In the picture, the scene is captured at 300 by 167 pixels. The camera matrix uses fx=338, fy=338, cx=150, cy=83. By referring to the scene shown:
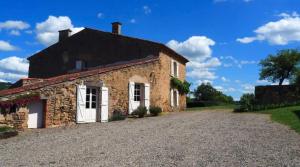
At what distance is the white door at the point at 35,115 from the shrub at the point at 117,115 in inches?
150

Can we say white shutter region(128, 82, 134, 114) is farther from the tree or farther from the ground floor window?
the tree

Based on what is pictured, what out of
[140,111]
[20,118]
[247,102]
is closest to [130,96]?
[140,111]

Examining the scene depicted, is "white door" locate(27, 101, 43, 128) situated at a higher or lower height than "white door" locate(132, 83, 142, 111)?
lower

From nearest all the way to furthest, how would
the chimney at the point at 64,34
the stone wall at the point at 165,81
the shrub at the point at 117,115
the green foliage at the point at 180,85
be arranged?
the shrub at the point at 117,115, the stone wall at the point at 165,81, the green foliage at the point at 180,85, the chimney at the point at 64,34

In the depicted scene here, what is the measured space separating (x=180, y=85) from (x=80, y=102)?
1134 cm

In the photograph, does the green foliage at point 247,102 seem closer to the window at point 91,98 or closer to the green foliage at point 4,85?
the window at point 91,98

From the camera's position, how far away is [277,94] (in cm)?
2483

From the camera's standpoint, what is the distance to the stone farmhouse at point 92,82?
13.6 meters

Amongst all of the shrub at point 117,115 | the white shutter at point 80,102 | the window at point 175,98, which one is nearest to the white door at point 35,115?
the white shutter at point 80,102

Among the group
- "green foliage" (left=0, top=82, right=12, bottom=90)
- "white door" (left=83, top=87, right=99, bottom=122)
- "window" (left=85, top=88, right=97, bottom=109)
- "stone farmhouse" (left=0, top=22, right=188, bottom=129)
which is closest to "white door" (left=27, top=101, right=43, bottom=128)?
"stone farmhouse" (left=0, top=22, right=188, bottom=129)

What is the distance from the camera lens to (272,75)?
38.4m

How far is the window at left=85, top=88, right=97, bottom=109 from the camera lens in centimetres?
1586

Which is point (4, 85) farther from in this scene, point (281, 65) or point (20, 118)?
point (281, 65)

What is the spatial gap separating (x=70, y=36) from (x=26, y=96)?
44.8ft
